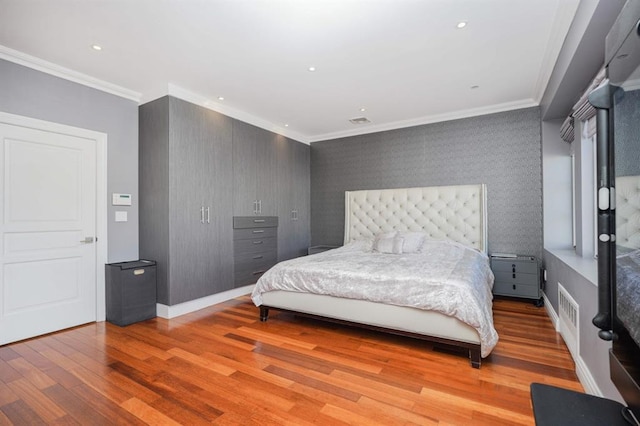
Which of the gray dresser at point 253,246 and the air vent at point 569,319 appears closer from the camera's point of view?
the air vent at point 569,319

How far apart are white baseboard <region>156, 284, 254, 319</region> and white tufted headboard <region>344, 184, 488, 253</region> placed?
195 centimetres

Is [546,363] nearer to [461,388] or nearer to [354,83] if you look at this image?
[461,388]

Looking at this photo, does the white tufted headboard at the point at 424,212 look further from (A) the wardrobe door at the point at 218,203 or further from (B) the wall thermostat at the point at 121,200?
(B) the wall thermostat at the point at 121,200

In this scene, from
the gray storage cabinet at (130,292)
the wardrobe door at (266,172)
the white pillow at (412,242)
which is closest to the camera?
the gray storage cabinet at (130,292)

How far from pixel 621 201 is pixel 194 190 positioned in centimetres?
377

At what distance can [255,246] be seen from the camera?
15.2 feet

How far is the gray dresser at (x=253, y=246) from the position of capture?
14.3ft

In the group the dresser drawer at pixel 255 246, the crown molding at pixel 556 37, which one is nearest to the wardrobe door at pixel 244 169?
the dresser drawer at pixel 255 246

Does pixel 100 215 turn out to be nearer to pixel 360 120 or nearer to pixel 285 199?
pixel 285 199

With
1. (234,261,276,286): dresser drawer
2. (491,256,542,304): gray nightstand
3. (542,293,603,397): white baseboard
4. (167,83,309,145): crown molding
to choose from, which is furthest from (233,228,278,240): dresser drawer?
(542,293,603,397): white baseboard

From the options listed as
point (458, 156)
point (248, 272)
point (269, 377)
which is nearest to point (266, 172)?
point (248, 272)

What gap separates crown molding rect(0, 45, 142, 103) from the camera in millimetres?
2768

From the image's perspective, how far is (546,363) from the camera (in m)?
2.33

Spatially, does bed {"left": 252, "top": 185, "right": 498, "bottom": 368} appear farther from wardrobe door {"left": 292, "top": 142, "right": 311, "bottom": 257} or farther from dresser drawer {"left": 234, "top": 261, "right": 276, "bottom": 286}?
wardrobe door {"left": 292, "top": 142, "right": 311, "bottom": 257}
